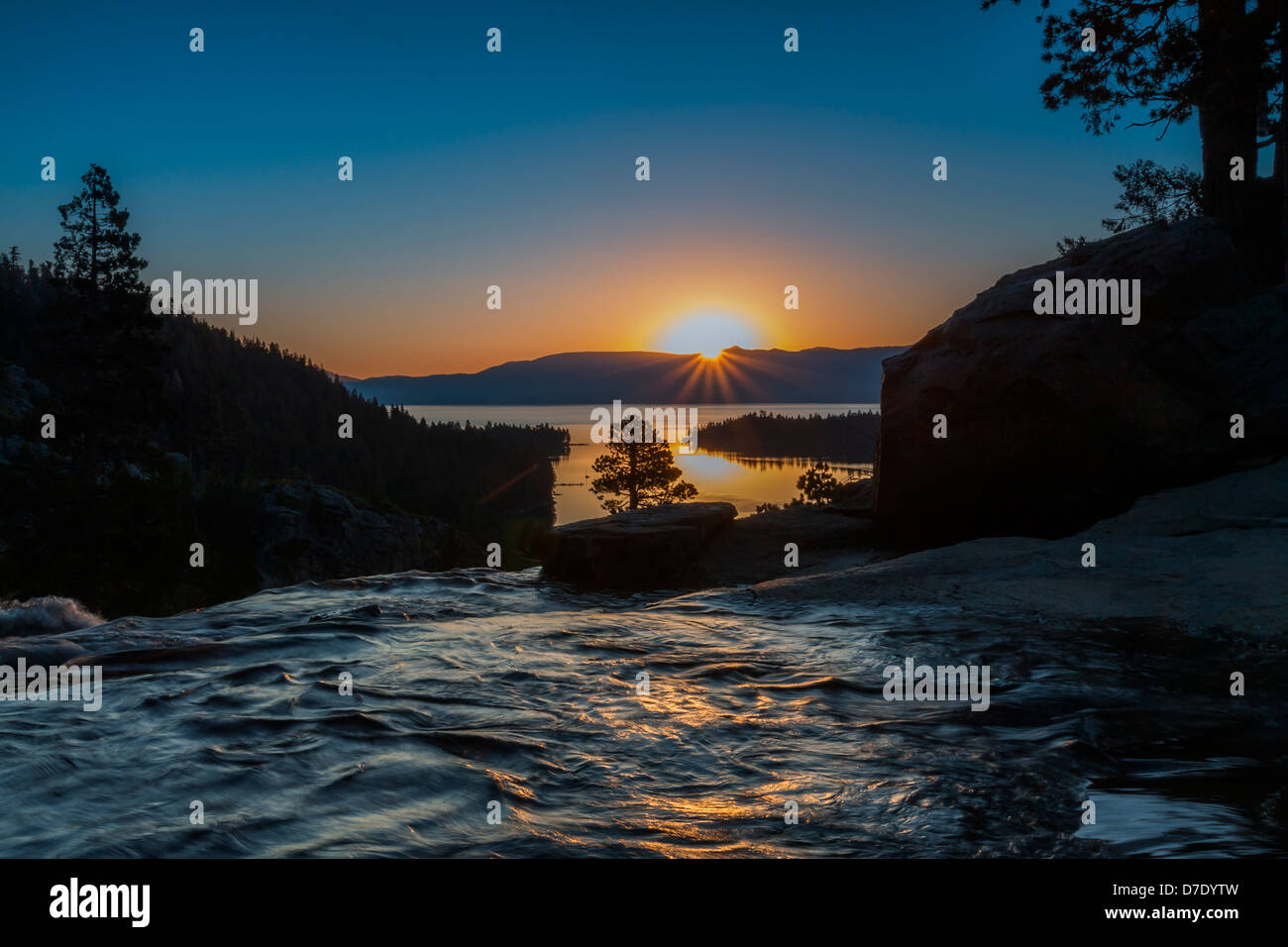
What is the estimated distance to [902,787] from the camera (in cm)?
531

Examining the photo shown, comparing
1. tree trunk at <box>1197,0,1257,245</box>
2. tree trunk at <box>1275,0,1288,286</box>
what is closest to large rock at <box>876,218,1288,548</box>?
tree trunk at <box>1275,0,1288,286</box>

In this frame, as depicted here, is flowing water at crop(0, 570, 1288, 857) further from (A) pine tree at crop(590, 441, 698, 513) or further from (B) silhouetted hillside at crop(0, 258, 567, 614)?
(A) pine tree at crop(590, 441, 698, 513)

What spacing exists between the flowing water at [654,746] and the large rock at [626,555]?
4054 millimetres

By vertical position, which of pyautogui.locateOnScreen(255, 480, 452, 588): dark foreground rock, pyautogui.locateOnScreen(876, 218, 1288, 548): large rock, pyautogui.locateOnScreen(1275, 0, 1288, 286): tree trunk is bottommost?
pyautogui.locateOnScreen(255, 480, 452, 588): dark foreground rock

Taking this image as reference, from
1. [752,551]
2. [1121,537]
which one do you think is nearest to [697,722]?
[1121,537]

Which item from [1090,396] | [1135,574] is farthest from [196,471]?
[1135,574]

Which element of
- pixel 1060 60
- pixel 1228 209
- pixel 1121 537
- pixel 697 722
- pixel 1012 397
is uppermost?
pixel 1060 60

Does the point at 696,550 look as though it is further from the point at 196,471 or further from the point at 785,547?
the point at 196,471

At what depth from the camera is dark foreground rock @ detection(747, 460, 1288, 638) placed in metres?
8.53

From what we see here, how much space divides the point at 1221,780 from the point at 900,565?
21.0 feet

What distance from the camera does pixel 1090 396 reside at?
12.6 meters

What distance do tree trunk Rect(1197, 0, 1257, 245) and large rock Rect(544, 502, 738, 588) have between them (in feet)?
35.0
